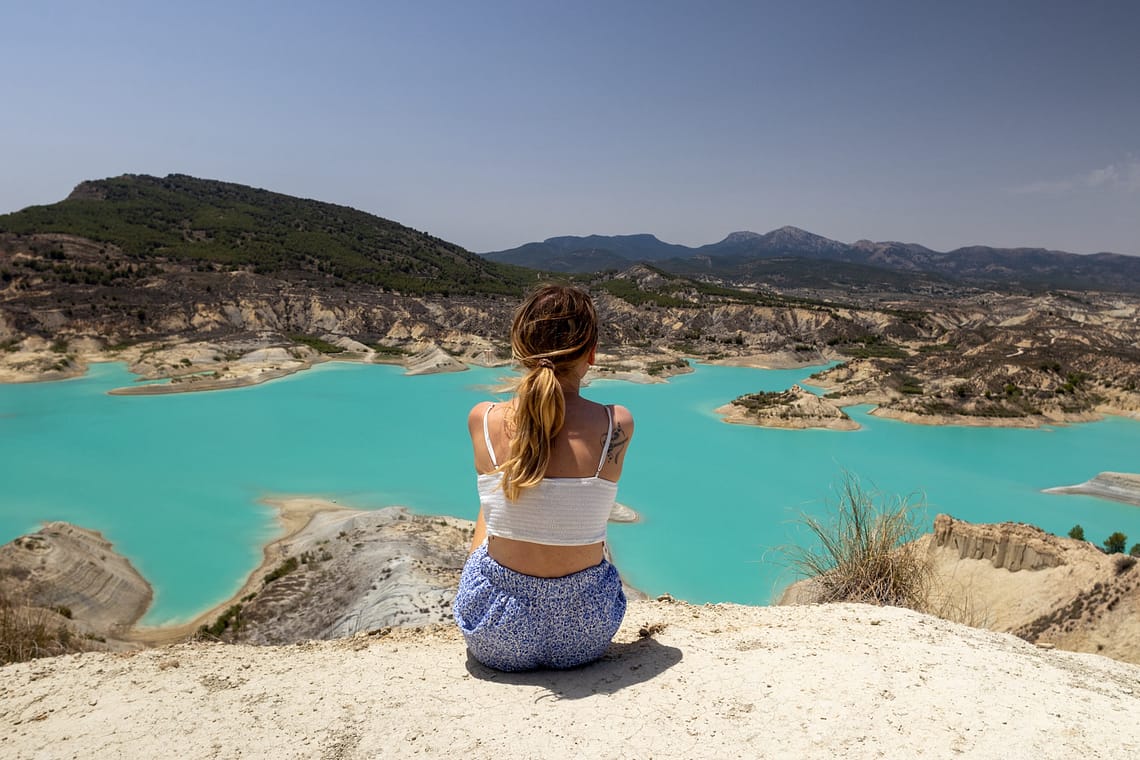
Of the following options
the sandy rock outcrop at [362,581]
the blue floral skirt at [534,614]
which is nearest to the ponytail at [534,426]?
the blue floral skirt at [534,614]

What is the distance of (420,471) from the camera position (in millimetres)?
21906

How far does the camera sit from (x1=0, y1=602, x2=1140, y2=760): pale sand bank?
2043 mm

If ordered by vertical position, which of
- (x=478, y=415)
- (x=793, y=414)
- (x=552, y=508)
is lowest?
(x=793, y=414)

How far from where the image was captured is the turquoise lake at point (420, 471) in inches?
585

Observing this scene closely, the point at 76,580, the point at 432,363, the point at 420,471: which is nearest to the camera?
the point at 76,580

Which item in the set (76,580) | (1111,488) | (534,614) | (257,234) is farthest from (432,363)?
(257,234)

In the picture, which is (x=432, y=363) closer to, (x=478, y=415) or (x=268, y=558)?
(x=268, y=558)

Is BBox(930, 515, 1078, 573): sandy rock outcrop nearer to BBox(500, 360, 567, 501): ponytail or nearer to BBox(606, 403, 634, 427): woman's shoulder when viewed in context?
BBox(606, 403, 634, 427): woman's shoulder

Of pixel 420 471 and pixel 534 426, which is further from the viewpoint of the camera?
pixel 420 471

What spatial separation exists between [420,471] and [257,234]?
65433 millimetres

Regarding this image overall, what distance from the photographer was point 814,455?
86.3ft

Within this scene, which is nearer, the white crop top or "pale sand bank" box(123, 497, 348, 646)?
the white crop top

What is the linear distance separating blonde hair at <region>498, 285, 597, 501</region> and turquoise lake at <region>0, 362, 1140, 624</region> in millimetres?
8354

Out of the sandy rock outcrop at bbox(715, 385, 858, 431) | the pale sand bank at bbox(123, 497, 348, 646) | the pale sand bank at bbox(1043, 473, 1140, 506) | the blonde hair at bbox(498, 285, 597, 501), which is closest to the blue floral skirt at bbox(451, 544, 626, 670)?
the blonde hair at bbox(498, 285, 597, 501)
